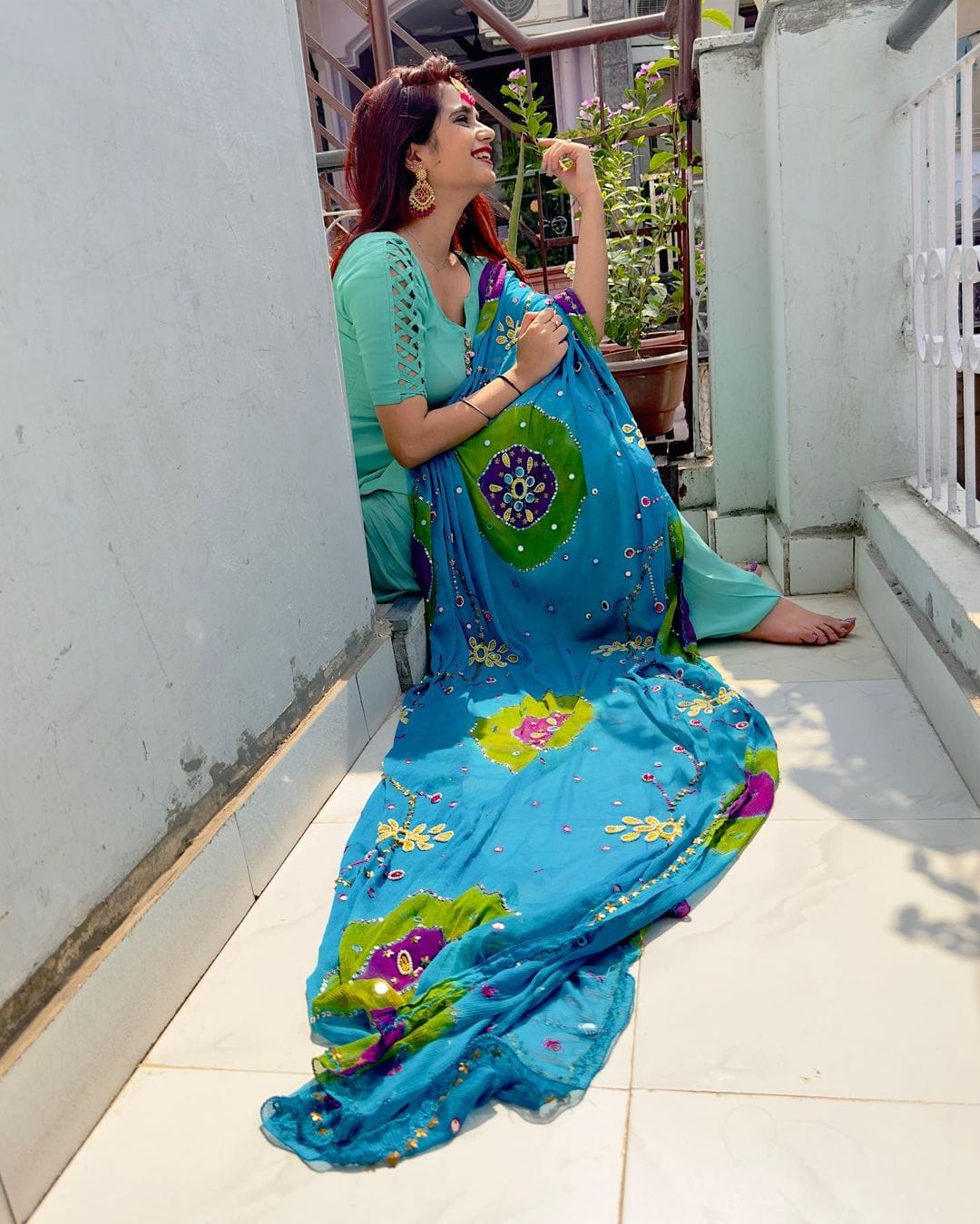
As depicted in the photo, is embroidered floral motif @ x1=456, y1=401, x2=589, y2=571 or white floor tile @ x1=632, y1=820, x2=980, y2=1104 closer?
white floor tile @ x1=632, y1=820, x2=980, y2=1104

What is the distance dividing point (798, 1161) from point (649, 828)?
0.71 meters

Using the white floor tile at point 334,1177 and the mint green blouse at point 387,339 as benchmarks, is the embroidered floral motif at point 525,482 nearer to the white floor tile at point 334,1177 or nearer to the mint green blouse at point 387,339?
the mint green blouse at point 387,339

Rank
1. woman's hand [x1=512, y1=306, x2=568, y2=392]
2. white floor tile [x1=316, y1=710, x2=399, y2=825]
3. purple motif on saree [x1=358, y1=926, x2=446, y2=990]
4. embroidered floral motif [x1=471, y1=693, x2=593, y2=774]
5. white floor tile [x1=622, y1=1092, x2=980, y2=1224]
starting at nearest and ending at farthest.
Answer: white floor tile [x1=622, y1=1092, x2=980, y2=1224]
purple motif on saree [x1=358, y1=926, x2=446, y2=990]
white floor tile [x1=316, y1=710, x2=399, y2=825]
embroidered floral motif [x1=471, y1=693, x2=593, y2=774]
woman's hand [x1=512, y1=306, x2=568, y2=392]

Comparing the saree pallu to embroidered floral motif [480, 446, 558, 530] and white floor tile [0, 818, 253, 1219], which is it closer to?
embroidered floral motif [480, 446, 558, 530]

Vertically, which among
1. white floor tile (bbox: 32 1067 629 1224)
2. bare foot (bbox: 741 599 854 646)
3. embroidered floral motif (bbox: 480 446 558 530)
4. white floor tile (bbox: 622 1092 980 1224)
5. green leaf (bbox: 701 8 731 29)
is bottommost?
white floor tile (bbox: 32 1067 629 1224)

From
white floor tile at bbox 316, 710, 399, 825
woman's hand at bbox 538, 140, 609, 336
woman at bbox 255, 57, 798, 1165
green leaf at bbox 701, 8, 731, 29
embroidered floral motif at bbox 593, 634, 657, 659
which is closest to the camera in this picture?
woman at bbox 255, 57, 798, 1165

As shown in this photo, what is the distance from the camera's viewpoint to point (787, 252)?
112 inches

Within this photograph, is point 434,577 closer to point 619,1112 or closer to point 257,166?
point 257,166

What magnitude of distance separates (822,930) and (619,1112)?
0.46 metres

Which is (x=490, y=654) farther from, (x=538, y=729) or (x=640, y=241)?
(x=640, y=241)

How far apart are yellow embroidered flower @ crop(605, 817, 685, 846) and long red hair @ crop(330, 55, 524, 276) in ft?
5.78

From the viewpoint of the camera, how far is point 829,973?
1.48m

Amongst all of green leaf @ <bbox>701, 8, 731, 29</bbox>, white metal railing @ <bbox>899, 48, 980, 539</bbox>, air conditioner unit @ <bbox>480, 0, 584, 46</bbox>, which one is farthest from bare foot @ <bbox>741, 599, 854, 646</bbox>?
air conditioner unit @ <bbox>480, 0, 584, 46</bbox>

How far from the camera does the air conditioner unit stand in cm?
1082
